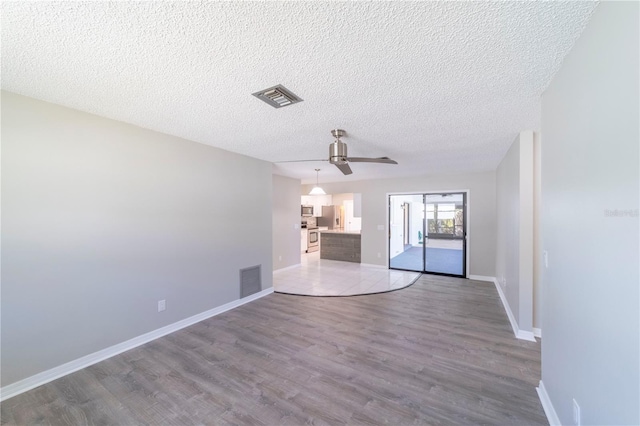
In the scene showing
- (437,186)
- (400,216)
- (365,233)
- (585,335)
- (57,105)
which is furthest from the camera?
(400,216)

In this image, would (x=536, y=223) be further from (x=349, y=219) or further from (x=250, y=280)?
(x=349, y=219)

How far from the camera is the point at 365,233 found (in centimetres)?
698

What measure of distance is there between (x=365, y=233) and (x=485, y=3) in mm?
6057

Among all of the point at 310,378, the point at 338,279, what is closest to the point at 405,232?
the point at 338,279

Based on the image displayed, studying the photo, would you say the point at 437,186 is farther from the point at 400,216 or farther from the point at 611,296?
the point at 611,296

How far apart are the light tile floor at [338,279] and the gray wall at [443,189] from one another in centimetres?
70

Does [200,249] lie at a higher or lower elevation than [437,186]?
lower

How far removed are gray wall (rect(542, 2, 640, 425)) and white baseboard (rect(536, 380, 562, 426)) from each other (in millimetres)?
73

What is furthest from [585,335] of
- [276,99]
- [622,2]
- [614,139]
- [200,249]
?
[200,249]

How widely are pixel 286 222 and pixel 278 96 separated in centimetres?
469

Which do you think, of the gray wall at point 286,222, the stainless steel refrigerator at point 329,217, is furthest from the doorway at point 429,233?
the gray wall at point 286,222

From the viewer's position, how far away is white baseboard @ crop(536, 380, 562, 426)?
1675 millimetres

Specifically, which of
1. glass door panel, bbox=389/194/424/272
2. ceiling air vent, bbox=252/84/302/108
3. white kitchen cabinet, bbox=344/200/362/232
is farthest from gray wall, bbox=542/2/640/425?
white kitchen cabinet, bbox=344/200/362/232

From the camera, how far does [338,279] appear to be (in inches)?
222
